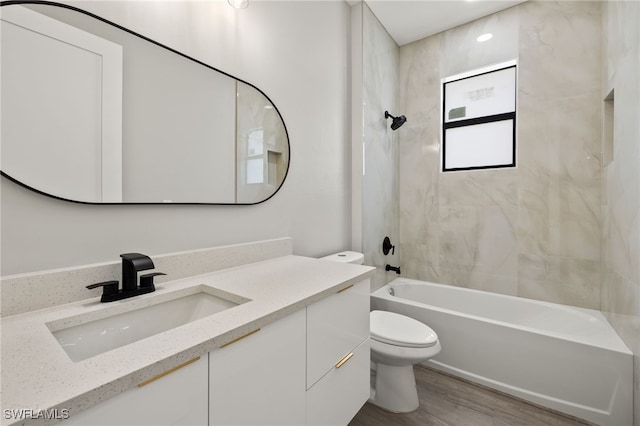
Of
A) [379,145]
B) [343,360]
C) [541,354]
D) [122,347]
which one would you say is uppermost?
[379,145]

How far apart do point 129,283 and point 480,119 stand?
9.71ft

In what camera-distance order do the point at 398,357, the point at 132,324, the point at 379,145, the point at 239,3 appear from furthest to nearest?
1. the point at 379,145
2. the point at 398,357
3. the point at 239,3
4. the point at 132,324

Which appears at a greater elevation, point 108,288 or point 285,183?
point 285,183

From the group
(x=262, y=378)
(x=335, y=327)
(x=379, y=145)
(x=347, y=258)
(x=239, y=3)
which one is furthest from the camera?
(x=379, y=145)

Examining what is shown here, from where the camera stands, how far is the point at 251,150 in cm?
144

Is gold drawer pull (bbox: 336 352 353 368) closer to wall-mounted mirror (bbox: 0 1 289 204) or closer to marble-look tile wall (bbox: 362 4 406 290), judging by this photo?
wall-mounted mirror (bbox: 0 1 289 204)

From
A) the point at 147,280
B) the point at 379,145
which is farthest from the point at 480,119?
the point at 147,280

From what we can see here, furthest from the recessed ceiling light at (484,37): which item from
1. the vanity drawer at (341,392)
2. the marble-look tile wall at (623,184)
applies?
the vanity drawer at (341,392)

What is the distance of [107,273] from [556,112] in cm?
306

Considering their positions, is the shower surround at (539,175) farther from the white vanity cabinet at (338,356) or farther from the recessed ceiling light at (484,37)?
the white vanity cabinet at (338,356)

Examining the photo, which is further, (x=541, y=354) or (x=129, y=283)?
(x=541, y=354)

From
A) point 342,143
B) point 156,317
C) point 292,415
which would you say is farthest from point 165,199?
point 342,143

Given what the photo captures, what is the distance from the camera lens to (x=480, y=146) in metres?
2.58

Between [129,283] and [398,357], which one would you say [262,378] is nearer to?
[129,283]
